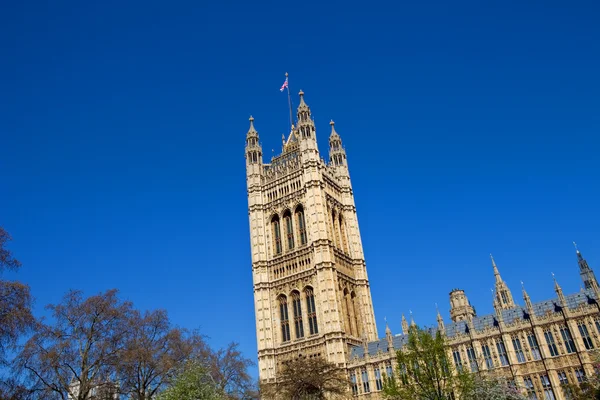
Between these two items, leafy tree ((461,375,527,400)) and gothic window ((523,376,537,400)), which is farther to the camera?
gothic window ((523,376,537,400))

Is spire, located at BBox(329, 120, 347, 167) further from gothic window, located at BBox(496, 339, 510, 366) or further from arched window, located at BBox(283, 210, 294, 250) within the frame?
gothic window, located at BBox(496, 339, 510, 366)

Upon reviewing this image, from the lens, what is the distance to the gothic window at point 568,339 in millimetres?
48562

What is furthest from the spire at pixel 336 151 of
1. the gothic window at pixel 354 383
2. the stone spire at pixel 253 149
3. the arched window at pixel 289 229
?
the gothic window at pixel 354 383

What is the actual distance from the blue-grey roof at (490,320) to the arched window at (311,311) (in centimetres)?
540

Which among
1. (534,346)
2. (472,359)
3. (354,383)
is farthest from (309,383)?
(534,346)

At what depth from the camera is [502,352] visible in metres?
52.0

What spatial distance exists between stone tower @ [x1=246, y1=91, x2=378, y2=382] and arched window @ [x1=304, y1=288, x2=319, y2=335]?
0.41ft

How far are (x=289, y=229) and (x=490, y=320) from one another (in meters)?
29.4

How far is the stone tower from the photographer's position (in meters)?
65.0

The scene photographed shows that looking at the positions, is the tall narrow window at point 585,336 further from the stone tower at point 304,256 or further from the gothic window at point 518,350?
the stone tower at point 304,256

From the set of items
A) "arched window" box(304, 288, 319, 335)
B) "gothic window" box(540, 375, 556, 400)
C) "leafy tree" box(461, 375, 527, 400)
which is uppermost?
"arched window" box(304, 288, 319, 335)

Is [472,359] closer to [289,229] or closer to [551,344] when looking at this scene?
[551,344]

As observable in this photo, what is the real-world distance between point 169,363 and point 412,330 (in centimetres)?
1926

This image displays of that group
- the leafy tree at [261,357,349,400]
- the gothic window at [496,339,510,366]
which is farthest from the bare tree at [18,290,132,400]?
the gothic window at [496,339,510,366]
